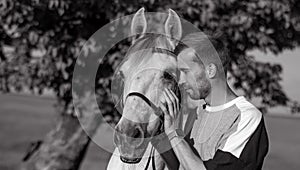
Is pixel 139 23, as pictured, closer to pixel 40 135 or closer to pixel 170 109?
pixel 170 109

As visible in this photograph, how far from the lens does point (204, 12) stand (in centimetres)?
660

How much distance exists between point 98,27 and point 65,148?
2.44m

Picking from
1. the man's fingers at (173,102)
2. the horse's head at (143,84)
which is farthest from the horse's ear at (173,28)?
the man's fingers at (173,102)

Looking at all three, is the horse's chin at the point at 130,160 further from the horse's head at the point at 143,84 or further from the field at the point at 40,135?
the field at the point at 40,135

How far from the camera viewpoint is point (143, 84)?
240cm

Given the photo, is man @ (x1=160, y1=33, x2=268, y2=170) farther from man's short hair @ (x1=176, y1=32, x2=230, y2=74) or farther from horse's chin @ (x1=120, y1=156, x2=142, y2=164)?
horse's chin @ (x1=120, y1=156, x2=142, y2=164)

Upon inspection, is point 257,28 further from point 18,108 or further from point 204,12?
point 18,108

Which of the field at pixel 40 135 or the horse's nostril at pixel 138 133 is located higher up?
the horse's nostril at pixel 138 133

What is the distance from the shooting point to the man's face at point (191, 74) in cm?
250

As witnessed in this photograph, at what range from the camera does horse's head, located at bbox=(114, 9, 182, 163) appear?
89.6 inches

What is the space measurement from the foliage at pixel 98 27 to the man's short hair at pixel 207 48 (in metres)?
Answer: 3.85

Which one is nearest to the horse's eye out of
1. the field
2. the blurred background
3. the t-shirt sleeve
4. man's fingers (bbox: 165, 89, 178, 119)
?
man's fingers (bbox: 165, 89, 178, 119)

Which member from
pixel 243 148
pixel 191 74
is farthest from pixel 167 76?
pixel 243 148

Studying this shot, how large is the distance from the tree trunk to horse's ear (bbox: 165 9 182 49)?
618 cm
